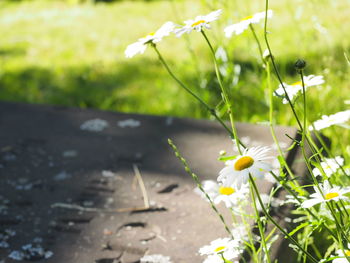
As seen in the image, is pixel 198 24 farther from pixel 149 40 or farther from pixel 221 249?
pixel 221 249

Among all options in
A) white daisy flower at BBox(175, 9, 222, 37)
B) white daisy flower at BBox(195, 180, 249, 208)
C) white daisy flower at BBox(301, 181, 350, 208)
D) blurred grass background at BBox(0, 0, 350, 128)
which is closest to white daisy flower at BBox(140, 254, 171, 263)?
white daisy flower at BBox(195, 180, 249, 208)

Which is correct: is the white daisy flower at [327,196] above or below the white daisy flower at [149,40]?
below

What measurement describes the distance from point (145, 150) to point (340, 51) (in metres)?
1.69

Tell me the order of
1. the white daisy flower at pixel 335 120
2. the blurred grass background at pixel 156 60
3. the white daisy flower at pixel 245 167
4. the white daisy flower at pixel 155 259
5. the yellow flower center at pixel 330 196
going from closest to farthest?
the white daisy flower at pixel 245 167, the yellow flower center at pixel 330 196, the white daisy flower at pixel 335 120, the white daisy flower at pixel 155 259, the blurred grass background at pixel 156 60

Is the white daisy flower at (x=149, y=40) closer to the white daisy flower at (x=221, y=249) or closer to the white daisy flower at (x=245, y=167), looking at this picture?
the white daisy flower at (x=245, y=167)

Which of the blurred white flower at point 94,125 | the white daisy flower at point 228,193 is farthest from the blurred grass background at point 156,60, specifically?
the white daisy flower at point 228,193

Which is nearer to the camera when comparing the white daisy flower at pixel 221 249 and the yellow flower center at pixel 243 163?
the yellow flower center at pixel 243 163

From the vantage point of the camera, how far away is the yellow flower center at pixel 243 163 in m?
0.89

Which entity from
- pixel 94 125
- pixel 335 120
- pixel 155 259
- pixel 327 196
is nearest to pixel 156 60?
pixel 94 125

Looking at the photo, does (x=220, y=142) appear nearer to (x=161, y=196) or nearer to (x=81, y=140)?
(x=161, y=196)

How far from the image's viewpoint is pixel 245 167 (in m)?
0.89

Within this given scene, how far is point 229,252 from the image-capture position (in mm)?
1075

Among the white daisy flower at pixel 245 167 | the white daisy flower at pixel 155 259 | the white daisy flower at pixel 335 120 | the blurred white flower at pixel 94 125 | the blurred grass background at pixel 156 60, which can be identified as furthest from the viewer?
the blurred grass background at pixel 156 60

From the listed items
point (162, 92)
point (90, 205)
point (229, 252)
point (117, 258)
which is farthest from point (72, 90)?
point (229, 252)
